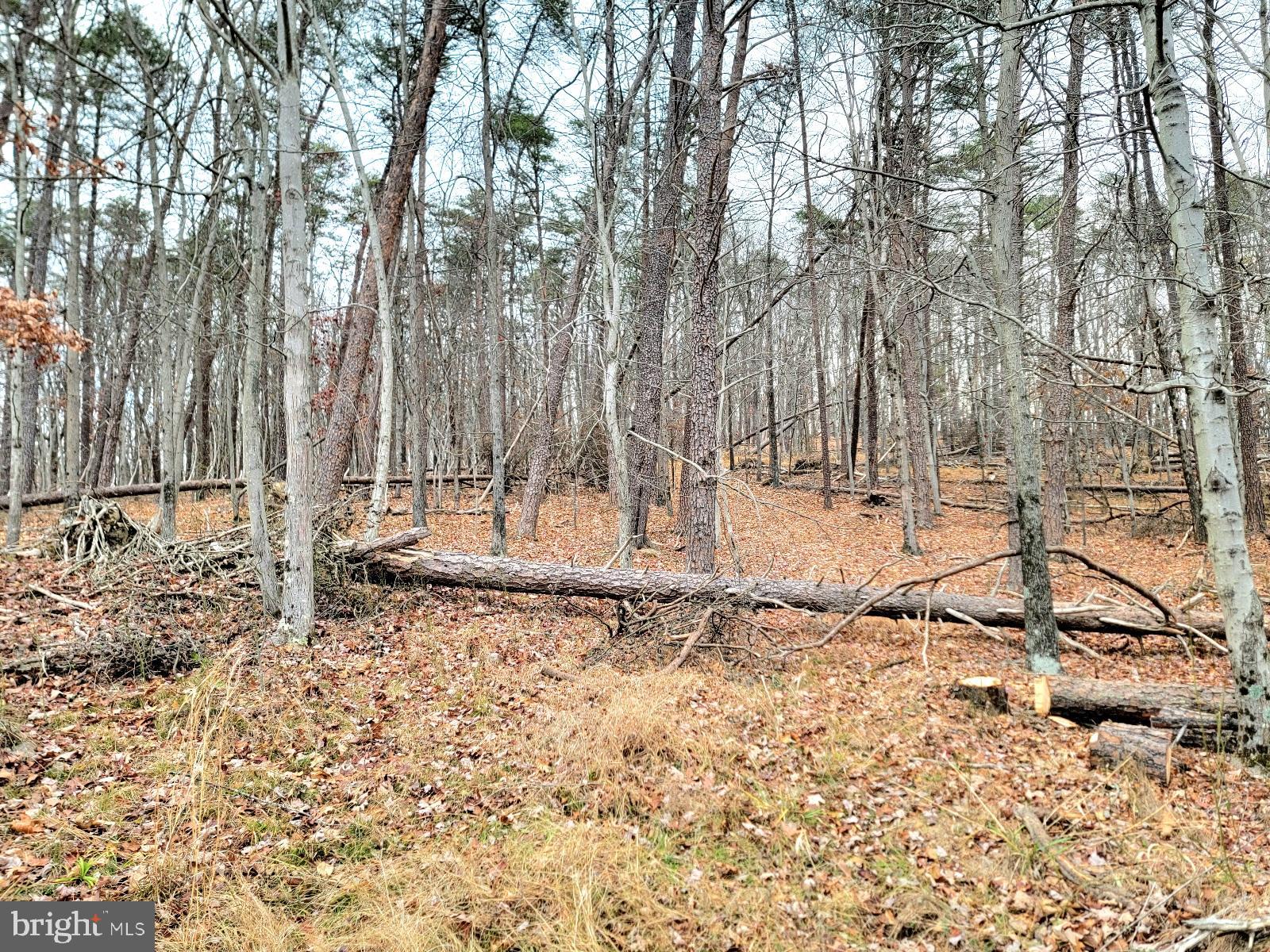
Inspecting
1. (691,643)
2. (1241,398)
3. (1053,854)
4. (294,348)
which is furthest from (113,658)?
(1241,398)

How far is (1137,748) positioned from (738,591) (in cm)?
364

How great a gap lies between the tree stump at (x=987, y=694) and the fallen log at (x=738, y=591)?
1318mm

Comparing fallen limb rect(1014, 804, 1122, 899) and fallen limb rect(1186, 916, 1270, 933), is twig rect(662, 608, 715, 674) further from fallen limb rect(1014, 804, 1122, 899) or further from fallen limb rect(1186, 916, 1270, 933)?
fallen limb rect(1186, 916, 1270, 933)

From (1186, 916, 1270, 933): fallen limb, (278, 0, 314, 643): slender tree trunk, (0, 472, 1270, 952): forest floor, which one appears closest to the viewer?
(1186, 916, 1270, 933): fallen limb

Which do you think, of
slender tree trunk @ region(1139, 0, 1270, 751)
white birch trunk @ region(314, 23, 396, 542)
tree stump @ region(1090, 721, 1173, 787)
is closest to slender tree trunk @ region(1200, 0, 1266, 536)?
slender tree trunk @ region(1139, 0, 1270, 751)

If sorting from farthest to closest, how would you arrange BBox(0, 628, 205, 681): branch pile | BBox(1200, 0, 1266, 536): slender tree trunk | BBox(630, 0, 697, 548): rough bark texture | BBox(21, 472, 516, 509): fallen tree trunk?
BBox(21, 472, 516, 509): fallen tree trunk
BBox(1200, 0, 1266, 536): slender tree trunk
BBox(630, 0, 697, 548): rough bark texture
BBox(0, 628, 205, 681): branch pile

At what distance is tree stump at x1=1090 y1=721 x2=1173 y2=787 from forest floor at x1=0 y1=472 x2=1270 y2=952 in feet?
0.38

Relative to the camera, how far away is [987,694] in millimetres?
5238

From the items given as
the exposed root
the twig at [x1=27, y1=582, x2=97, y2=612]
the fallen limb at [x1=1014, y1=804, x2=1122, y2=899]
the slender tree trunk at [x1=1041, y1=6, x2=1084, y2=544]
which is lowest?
the fallen limb at [x1=1014, y1=804, x2=1122, y2=899]

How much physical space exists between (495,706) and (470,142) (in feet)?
32.9

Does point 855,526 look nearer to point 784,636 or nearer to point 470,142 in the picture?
point 784,636

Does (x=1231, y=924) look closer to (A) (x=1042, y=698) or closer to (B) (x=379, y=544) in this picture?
(A) (x=1042, y=698)

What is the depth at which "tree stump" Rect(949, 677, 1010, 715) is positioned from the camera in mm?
5188

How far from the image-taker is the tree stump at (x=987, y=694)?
17.0ft
